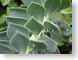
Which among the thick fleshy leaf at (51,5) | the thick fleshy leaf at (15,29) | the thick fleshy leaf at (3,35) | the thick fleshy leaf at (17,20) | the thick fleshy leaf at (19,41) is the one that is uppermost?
the thick fleshy leaf at (51,5)

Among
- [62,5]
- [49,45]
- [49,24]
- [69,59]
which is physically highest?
[62,5]

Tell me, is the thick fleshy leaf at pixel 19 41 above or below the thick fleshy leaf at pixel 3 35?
below

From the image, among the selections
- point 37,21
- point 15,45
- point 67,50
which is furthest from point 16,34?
point 67,50

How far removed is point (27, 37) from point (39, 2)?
0.29 m

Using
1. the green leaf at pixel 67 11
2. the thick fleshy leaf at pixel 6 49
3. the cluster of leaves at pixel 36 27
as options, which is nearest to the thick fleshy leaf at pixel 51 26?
the cluster of leaves at pixel 36 27

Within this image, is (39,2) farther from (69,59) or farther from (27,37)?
(69,59)

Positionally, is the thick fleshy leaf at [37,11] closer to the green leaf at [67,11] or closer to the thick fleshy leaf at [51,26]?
the thick fleshy leaf at [51,26]

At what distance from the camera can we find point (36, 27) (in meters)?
0.98

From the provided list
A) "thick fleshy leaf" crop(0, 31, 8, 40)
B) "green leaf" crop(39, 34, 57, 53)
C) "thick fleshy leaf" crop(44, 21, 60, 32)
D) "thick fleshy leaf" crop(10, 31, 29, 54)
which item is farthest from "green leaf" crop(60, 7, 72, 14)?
"thick fleshy leaf" crop(0, 31, 8, 40)

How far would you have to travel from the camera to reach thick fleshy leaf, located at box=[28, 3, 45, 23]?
0.98 m

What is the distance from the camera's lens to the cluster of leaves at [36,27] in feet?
3.21

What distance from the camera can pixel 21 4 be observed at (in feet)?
3.23

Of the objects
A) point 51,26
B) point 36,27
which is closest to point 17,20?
point 36,27

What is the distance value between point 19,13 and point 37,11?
14 cm
